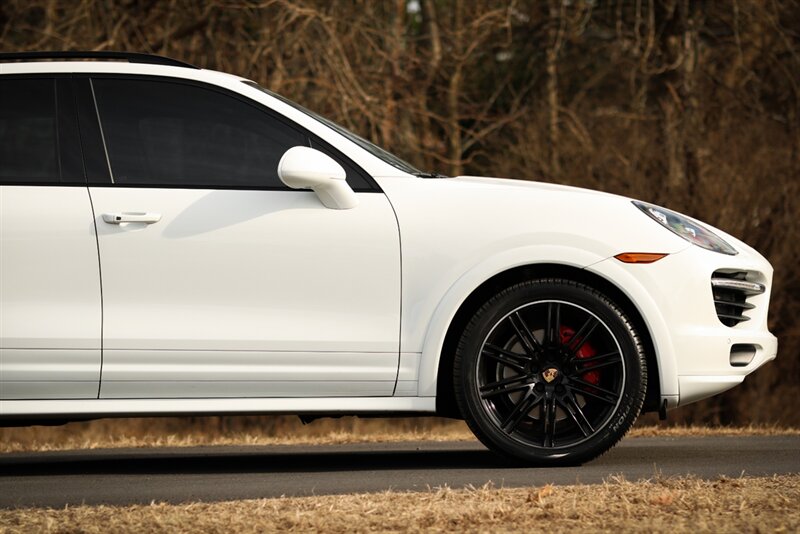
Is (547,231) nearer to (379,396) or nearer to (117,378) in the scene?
(379,396)

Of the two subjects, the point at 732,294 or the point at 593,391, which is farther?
the point at 732,294

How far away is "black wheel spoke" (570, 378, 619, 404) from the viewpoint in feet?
19.1

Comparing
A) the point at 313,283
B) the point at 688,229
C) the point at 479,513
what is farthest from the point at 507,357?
the point at 479,513

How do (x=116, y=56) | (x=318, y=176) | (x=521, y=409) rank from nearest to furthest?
(x=318, y=176), (x=521, y=409), (x=116, y=56)

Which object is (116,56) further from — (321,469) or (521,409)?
(521,409)

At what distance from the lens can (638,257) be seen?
19.1 ft

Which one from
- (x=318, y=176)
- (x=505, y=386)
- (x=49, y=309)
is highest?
(x=318, y=176)

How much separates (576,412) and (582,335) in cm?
35

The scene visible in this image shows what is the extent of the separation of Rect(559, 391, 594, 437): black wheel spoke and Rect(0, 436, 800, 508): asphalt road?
18cm

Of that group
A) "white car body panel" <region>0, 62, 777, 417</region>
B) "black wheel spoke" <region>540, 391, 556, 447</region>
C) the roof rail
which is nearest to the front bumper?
"white car body panel" <region>0, 62, 777, 417</region>

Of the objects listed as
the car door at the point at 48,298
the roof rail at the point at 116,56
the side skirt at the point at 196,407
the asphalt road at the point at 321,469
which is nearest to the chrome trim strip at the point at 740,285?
the asphalt road at the point at 321,469

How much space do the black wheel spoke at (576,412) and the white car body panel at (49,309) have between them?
6.91 ft

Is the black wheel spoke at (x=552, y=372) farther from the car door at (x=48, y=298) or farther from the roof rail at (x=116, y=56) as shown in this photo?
the roof rail at (x=116, y=56)

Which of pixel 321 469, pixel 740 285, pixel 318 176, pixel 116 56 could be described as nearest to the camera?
pixel 318 176
